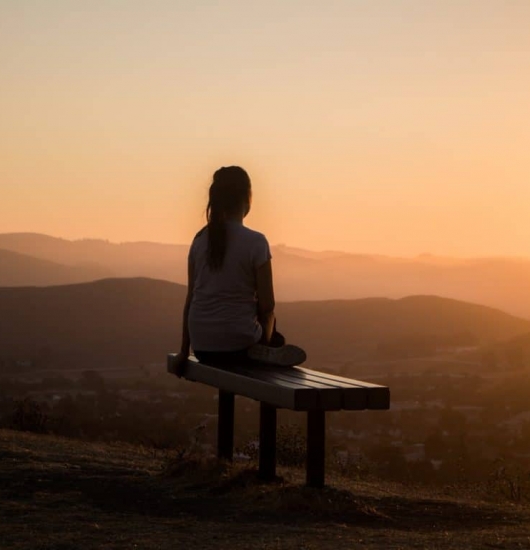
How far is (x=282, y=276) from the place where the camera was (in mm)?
122312

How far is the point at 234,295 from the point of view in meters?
7.86

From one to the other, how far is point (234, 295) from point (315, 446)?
1343 mm

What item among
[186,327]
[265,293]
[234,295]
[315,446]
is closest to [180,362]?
[186,327]

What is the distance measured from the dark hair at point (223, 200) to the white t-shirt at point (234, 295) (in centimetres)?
7

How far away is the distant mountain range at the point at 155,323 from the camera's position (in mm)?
72812

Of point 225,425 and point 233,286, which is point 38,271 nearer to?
point 225,425

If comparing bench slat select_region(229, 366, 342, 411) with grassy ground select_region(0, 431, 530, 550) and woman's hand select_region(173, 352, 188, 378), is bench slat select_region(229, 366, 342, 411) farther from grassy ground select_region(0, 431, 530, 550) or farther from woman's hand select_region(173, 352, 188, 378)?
woman's hand select_region(173, 352, 188, 378)

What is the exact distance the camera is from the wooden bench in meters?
6.61

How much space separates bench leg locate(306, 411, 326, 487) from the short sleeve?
1287 mm

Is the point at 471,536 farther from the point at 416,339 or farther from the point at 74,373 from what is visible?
the point at 416,339

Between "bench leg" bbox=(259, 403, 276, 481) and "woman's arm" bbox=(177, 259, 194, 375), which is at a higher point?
"woman's arm" bbox=(177, 259, 194, 375)

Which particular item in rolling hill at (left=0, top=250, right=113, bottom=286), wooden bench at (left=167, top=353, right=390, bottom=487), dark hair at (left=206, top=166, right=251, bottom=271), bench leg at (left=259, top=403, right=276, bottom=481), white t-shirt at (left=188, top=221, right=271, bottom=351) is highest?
rolling hill at (left=0, top=250, right=113, bottom=286)

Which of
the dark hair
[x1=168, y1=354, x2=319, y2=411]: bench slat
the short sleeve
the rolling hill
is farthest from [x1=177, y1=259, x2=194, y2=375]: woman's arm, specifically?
the rolling hill

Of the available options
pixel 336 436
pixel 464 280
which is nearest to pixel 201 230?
pixel 336 436
